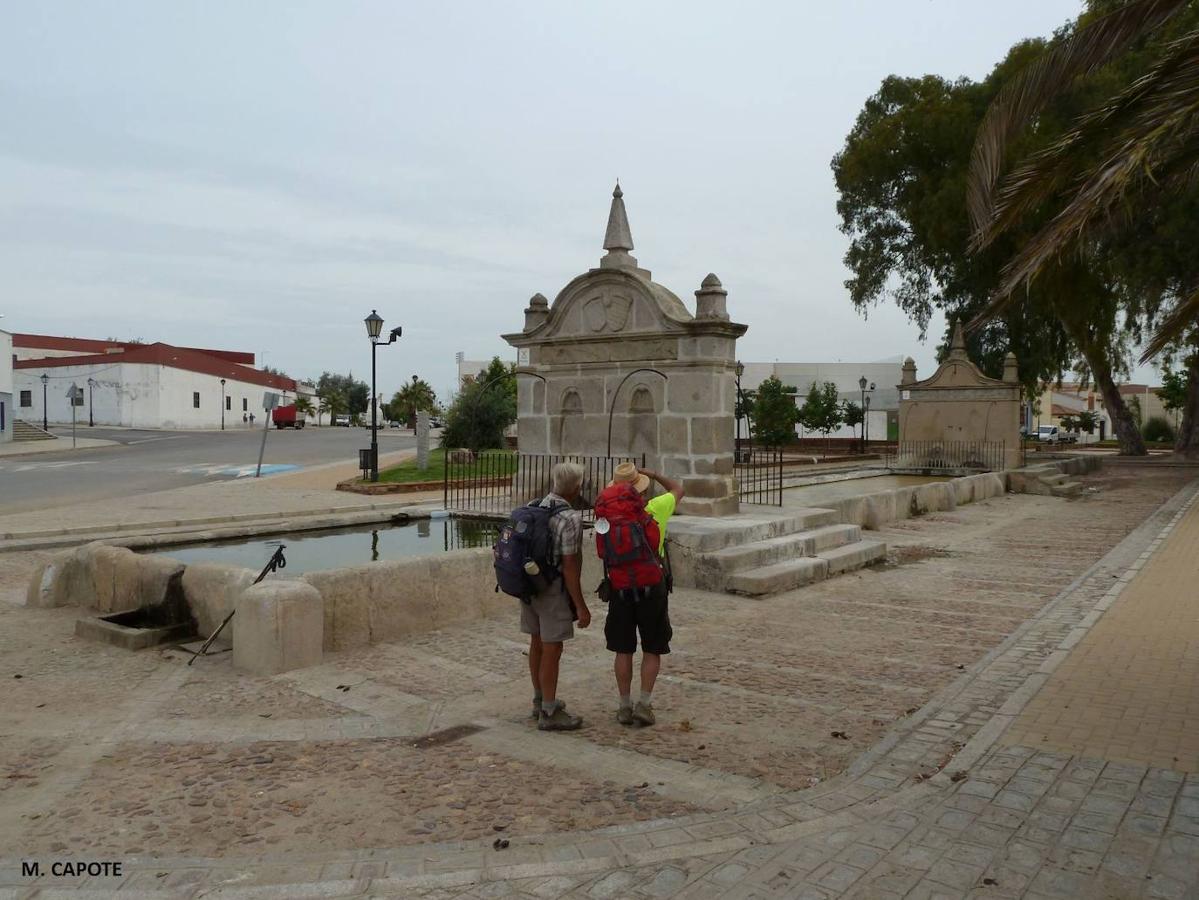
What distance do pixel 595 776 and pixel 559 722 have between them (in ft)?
2.19

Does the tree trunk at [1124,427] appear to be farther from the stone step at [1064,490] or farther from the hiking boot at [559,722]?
the hiking boot at [559,722]

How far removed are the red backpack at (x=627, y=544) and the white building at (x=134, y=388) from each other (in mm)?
57715

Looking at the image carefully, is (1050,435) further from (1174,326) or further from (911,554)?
(1174,326)

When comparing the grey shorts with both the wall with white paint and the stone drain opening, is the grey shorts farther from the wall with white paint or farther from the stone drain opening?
the wall with white paint

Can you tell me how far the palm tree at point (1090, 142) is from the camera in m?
4.50

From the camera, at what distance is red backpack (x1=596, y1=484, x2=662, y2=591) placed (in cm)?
485

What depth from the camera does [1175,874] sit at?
10.3ft

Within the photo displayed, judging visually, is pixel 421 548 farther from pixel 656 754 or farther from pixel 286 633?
pixel 656 754

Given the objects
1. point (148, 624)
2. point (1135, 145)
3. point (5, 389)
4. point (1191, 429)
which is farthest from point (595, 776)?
point (5, 389)

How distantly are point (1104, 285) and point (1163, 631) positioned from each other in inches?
1054

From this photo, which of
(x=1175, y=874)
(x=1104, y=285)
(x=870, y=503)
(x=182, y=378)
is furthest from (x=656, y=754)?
(x=182, y=378)

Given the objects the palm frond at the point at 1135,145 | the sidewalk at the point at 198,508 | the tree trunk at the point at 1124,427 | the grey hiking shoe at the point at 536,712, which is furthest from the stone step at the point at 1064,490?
the grey hiking shoe at the point at 536,712

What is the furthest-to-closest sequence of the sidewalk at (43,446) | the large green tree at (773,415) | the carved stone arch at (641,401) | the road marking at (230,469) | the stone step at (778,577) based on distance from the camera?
the large green tree at (773,415), the sidewalk at (43,446), the road marking at (230,469), the carved stone arch at (641,401), the stone step at (778,577)

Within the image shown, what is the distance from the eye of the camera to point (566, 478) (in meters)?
4.86
